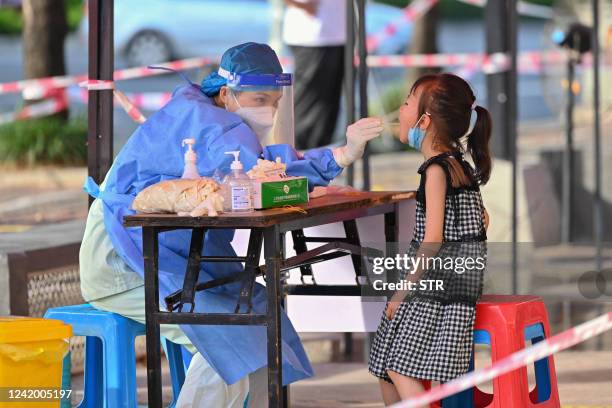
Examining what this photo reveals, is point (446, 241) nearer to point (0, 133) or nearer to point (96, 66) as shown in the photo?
point (96, 66)

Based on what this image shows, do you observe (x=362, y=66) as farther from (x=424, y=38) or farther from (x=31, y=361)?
(x=424, y=38)

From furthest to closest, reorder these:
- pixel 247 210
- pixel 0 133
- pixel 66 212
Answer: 1. pixel 0 133
2. pixel 66 212
3. pixel 247 210

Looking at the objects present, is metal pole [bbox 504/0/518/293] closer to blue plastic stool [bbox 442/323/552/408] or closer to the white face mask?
blue plastic stool [bbox 442/323/552/408]

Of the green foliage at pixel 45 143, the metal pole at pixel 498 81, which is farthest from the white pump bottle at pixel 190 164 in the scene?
the green foliage at pixel 45 143

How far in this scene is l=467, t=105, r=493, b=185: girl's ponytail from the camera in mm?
4676

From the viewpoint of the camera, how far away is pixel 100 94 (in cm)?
554

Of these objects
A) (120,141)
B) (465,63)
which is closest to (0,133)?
(120,141)

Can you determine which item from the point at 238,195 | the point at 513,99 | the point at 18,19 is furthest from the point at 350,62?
the point at 18,19

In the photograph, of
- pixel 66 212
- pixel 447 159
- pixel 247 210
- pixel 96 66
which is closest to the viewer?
pixel 247 210

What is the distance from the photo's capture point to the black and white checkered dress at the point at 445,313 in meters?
4.57

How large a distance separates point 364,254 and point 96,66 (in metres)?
1.29

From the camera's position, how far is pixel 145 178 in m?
4.75

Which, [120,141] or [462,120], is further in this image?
[120,141]

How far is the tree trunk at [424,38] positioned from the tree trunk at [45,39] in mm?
3906
